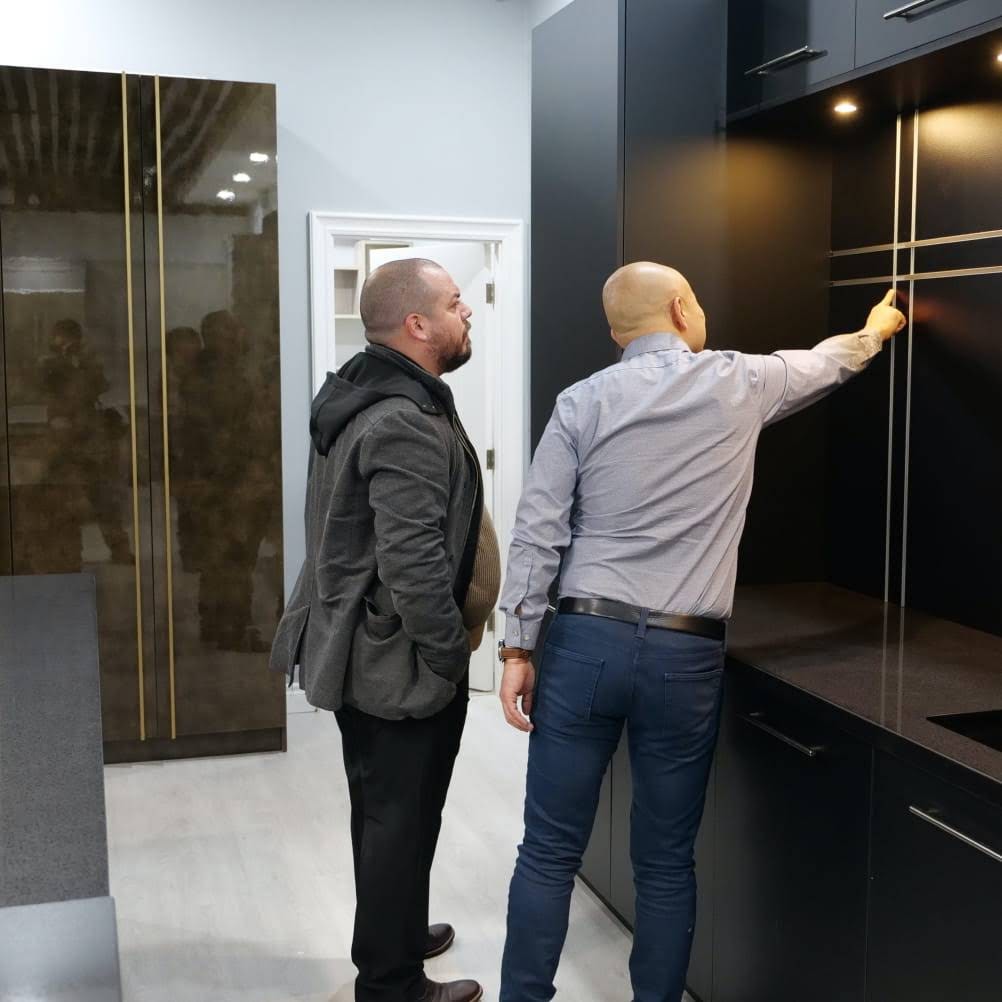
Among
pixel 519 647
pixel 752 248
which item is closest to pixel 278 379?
pixel 752 248

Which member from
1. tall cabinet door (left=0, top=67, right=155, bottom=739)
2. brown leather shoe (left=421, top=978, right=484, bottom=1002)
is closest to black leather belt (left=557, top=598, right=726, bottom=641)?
brown leather shoe (left=421, top=978, right=484, bottom=1002)

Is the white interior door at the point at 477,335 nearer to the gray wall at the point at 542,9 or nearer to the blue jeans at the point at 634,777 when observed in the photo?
the gray wall at the point at 542,9

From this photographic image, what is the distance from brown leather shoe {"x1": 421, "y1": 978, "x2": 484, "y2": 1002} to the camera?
2654mm

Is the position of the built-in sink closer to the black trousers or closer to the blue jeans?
the blue jeans

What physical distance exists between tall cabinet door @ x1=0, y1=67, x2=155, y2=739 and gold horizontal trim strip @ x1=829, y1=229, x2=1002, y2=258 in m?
2.35

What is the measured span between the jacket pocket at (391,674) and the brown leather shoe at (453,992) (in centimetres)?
72

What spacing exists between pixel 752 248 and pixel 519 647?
1.18 m

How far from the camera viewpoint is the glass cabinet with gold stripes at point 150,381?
4.04m

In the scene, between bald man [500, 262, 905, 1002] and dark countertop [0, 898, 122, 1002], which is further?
bald man [500, 262, 905, 1002]

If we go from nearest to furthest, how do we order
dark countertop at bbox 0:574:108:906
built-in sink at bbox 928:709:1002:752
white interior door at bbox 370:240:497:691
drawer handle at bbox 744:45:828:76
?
dark countertop at bbox 0:574:108:906 → built-in sink at bbox 928:709:1002:752 → drawer handle at bbox 744:45:828:76 → white interior door at bbox 370:240:497:691

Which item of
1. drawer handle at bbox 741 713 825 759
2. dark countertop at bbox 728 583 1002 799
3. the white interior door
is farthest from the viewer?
the white interior door

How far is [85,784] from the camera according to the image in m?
1.43

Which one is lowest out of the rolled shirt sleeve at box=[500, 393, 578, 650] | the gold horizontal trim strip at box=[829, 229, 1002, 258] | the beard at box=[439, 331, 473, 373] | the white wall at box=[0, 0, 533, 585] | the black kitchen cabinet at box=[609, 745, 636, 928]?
the black kitchen cabinet at box=[609, 745, 636, 928]

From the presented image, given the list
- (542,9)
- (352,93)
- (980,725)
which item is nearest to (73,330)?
(352,93)
